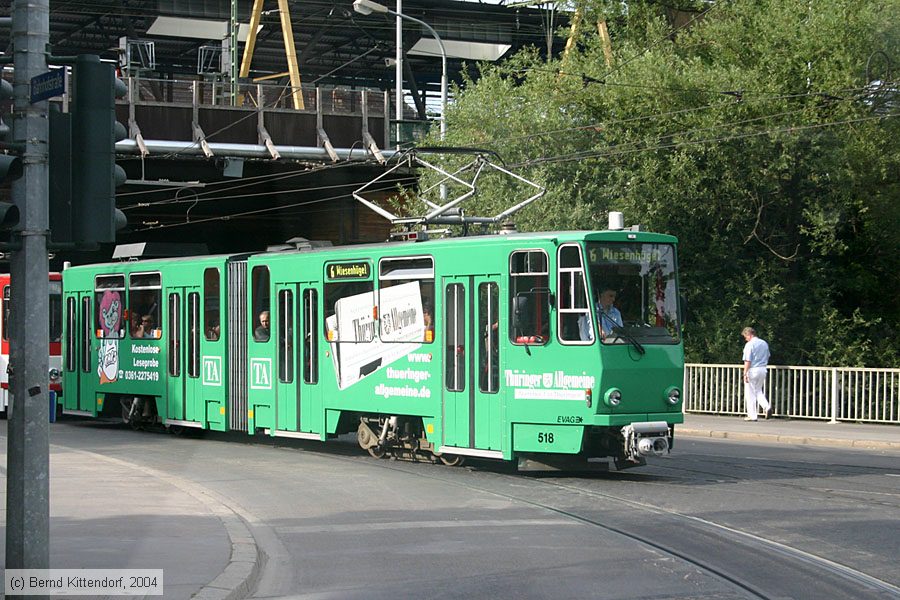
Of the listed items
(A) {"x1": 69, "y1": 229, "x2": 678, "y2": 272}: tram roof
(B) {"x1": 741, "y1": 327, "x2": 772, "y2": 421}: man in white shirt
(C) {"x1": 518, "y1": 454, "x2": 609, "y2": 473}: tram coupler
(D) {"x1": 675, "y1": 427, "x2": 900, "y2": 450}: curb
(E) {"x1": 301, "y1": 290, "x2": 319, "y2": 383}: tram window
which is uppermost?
(A) {"x1": 69, "y1": 229, "x2": 678, "y2": 272}: tram roof

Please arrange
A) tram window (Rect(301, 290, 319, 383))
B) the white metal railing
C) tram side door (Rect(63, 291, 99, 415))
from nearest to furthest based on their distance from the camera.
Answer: tram window (Rect(301, 290, 319, 383))
the white metal railing
tram side door (Rect(63, 291, 99, 415))

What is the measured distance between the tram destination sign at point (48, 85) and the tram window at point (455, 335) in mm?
8986

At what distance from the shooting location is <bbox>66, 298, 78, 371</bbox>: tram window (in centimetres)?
2533

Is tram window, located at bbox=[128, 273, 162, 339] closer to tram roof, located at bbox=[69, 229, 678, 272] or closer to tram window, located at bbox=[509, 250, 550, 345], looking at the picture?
tram roof, located at bbox=[69, 229, 678, 272]

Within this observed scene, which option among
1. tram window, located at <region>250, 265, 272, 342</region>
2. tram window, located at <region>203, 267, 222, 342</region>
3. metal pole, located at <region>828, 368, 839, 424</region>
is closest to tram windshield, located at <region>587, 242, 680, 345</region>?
tram window, located at <region>250, 265, 272, 342</region>

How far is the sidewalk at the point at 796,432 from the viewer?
20.9 meters

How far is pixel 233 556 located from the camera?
31.4ft

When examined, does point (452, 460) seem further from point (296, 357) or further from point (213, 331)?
point (213, 331)

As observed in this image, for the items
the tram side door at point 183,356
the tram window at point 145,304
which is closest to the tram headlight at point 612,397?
the tram side door at point 183,356

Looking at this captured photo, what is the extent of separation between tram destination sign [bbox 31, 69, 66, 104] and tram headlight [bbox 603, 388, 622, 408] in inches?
339

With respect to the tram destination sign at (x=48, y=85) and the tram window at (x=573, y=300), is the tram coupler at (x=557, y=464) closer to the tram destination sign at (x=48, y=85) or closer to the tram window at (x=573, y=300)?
the tram window at (x=573, y=300)

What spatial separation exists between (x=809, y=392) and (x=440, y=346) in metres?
11.5

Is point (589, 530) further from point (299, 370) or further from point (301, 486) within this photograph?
point (299, 370)

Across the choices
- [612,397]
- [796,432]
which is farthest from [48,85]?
[796,432]
